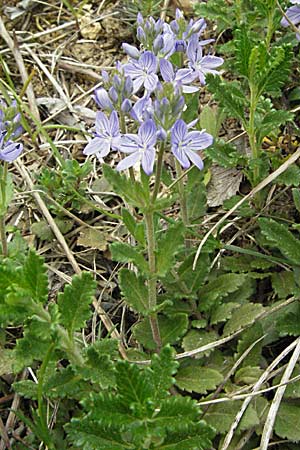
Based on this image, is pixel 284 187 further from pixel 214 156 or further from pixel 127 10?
pixel 127 10

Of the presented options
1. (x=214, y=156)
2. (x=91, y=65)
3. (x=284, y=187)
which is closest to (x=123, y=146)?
(x=214, y=156)

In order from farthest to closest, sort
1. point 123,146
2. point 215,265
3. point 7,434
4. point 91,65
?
point 91,65, point 215,265, point 7,434, point 123,146

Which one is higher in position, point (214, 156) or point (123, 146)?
point (123, 146)

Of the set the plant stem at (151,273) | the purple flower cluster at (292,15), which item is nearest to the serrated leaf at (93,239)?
the plant stem at (151,273)

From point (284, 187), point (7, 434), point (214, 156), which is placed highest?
point (214, 156)

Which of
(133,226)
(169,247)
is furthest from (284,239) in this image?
(133,226)

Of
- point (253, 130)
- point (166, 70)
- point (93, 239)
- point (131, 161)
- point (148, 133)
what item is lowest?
point (93, 239)

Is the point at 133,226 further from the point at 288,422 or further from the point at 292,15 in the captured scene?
the point at 292,15
